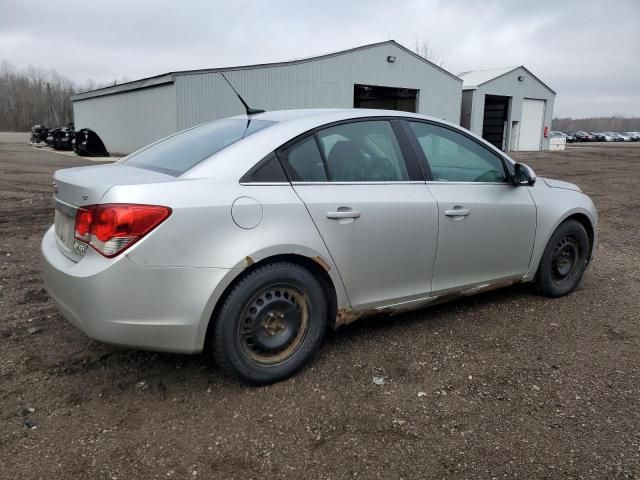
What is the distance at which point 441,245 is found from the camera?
3.61 metres

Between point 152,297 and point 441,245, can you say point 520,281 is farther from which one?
point 152,297

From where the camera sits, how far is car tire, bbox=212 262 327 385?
2.80 metres

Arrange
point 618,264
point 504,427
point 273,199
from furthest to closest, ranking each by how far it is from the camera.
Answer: point 618,264
point 273,199
point 504,427

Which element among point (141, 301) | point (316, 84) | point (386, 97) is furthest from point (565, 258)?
point (386, 97)

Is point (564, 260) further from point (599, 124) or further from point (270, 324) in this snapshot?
point (599, 124)

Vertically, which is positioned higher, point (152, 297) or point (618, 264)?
point (152, 297)

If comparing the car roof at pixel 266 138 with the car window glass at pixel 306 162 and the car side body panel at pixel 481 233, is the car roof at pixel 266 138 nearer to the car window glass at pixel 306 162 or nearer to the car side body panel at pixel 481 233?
the car window glass at pixel 306 162

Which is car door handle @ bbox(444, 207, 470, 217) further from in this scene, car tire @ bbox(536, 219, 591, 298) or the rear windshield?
the rear windshield

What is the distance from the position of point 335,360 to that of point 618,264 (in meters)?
4.19

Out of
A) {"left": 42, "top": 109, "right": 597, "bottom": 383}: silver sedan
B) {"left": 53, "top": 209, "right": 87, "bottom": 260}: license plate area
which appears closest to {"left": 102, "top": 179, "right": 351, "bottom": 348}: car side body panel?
{"left": 42, "top": 109, "right": 597, "bottom": 383}: silver sedan

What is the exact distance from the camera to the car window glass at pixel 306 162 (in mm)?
3076

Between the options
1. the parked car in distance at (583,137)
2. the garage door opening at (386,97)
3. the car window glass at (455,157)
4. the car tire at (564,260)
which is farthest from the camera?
the parked car in distance at (583,137)

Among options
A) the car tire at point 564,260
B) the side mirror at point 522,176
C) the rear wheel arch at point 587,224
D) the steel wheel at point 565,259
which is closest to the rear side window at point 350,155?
the side mirror at point 522,176

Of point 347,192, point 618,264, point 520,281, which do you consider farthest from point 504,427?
point 618,264
